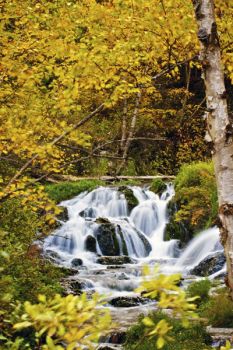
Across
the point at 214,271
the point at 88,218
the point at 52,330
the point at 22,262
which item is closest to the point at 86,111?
the point at 88,218

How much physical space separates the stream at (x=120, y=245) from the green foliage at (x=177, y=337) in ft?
5.89

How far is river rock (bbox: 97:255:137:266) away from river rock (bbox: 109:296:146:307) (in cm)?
332

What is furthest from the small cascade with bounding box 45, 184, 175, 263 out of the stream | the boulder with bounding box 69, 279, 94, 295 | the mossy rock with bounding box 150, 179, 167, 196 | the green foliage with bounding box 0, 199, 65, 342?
the green foliage with bounding box 0, 199, 65, 342

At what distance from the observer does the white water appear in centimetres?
1357

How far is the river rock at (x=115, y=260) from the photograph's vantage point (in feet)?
44.9

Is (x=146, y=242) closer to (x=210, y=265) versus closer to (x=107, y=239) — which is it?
(x=107, y=239)

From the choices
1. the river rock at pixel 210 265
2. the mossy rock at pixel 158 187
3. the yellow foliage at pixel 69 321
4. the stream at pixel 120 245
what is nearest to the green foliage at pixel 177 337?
the stream at pixel 120 245

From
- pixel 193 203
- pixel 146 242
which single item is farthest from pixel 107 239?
pixel 193 203

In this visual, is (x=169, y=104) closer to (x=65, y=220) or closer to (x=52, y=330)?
(x=65, y=220)

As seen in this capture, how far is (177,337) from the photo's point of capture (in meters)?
7.24

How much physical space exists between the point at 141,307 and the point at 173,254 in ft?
14.6

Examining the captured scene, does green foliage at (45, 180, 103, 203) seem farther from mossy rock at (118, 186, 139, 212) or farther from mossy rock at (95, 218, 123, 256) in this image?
mossy rock at (95, 218, 123, 256)

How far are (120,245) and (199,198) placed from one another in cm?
277

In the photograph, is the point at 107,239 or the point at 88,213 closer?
the point at 107,239
